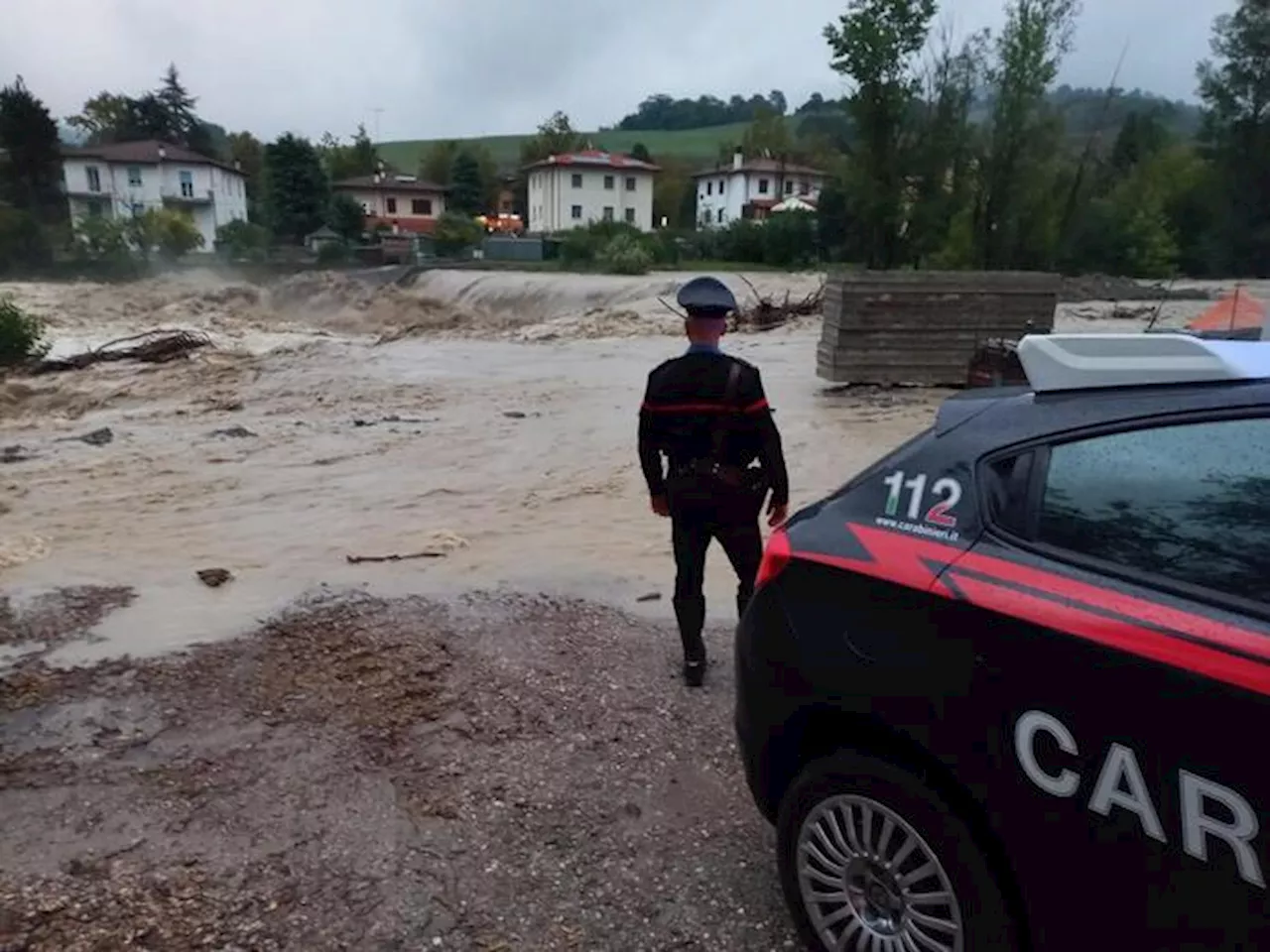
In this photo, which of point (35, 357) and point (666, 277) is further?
point (666, 277)

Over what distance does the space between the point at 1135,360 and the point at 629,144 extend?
153m

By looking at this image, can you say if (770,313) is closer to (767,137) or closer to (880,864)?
(880,864)

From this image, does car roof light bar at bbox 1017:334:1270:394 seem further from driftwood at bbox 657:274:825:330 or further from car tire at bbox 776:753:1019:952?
driftwood at bbox 657:274:825:330

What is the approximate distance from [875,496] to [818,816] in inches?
32.0

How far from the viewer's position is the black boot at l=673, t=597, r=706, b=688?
449 centimetres

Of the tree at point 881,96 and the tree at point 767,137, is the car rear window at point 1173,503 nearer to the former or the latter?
the tree at point 881,96

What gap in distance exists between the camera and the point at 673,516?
173 inches

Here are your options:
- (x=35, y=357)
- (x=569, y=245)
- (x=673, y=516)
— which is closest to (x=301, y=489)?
Answer: (x=673, y=516)

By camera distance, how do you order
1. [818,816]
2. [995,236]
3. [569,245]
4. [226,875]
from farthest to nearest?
[569,245]
[995,236]
[226,875]
[818,816]

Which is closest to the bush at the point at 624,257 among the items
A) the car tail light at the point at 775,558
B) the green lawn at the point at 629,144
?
the car tail light at the point at 775,558

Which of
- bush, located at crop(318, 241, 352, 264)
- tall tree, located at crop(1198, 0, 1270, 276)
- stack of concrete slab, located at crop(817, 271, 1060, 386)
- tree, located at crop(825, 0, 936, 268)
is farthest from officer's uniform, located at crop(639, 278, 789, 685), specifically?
bush, located at crop(318, 241, 352, 264)

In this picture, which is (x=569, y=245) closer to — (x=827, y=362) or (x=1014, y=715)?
(x=827, y=362)

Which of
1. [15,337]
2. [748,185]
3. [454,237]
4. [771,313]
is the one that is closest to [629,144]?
[748,185]

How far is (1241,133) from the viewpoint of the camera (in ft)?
164
